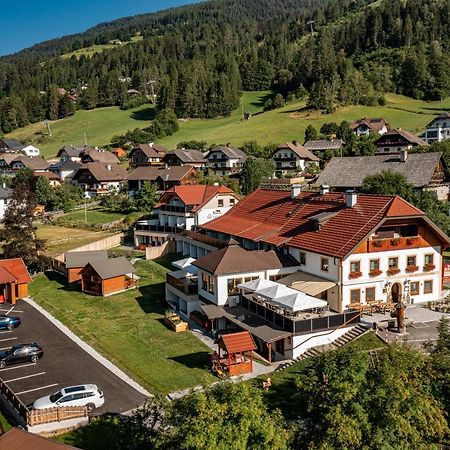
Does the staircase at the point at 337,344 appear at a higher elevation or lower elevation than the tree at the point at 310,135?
lower

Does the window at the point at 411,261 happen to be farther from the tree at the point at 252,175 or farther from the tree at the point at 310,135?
the tree at the point at 310,135

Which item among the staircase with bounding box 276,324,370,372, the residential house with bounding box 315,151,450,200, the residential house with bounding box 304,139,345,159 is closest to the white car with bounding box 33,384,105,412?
the staircase with bounding box 276,324,370,372

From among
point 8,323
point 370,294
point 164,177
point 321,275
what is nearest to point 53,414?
point 8,323

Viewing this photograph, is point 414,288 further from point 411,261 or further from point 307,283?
point 307,283

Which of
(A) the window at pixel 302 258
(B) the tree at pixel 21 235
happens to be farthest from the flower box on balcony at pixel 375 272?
(B) the tree at pixel 21 235

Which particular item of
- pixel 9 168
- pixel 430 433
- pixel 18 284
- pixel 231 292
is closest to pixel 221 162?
pixel 9 168
